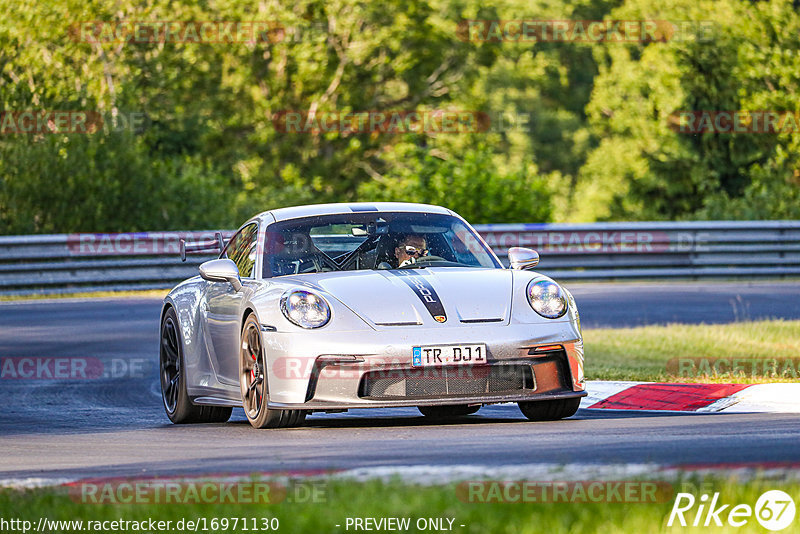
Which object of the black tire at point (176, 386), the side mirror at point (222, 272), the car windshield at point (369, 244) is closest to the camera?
the side mirror at point (222, 272)

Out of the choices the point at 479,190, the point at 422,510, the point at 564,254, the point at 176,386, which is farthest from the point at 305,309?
the point at 479,190

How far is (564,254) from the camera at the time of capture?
2320cm

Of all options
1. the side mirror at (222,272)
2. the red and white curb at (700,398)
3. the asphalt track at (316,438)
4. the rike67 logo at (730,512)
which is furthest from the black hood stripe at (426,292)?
the rike67 logo at (730,512)

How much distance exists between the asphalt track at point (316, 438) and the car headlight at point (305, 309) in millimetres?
639

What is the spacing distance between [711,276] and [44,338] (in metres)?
11.7

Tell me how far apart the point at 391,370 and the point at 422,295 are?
20.3 inches

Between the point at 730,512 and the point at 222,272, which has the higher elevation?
the point at 730,512

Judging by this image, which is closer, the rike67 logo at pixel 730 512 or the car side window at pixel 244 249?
the rike67 logo at pixel 730 512

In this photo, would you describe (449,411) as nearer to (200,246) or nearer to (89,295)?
(200,246)

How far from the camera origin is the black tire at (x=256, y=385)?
8.77 meters

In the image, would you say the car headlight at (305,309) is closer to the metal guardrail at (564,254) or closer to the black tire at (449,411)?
the black tire at (449,411)

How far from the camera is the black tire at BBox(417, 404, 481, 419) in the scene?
1016 centimetres

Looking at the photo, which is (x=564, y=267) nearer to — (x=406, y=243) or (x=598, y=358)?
(x=598, y=358)

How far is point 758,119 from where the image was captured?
38125 mm
